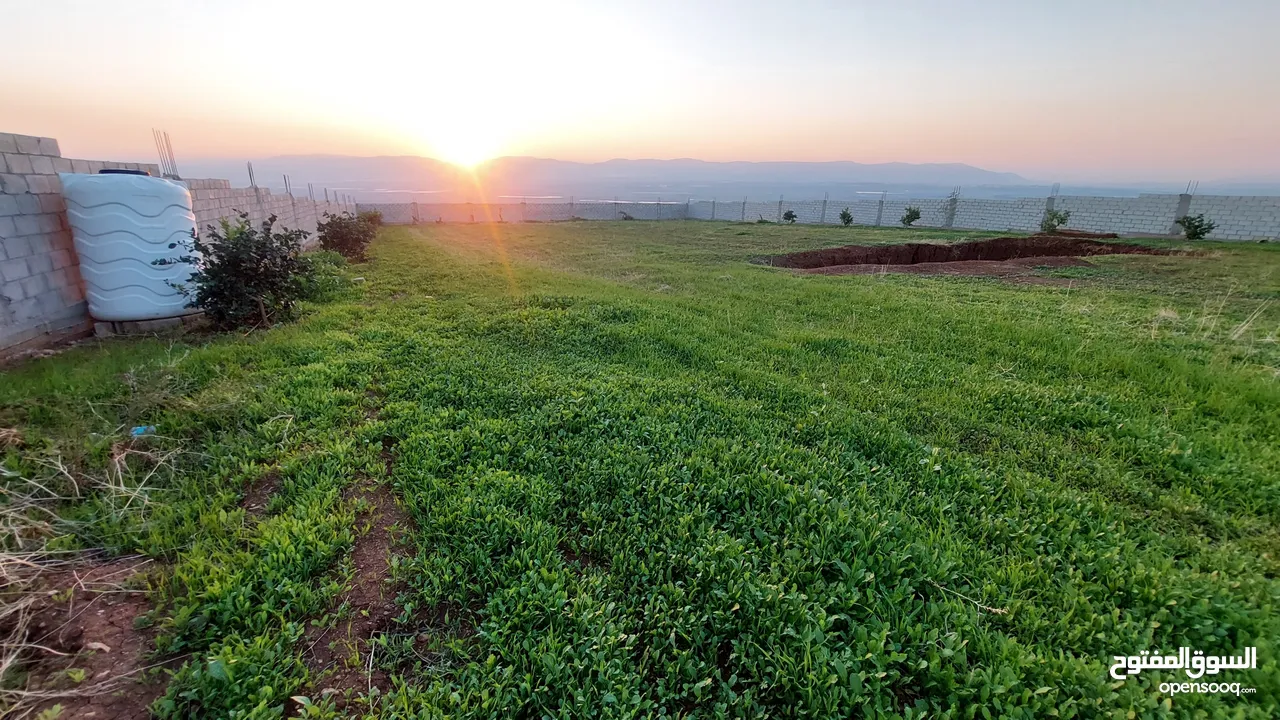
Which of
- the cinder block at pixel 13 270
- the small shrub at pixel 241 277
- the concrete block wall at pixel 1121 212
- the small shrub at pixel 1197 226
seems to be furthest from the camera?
the concrete block wall at pixel 1121 212

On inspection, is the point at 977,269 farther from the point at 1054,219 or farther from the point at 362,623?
the point at 362,623

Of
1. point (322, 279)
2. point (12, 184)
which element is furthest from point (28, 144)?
point (322, 279)

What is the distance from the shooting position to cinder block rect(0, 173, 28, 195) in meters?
3.37

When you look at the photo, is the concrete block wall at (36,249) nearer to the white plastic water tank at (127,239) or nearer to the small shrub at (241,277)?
the white plastic water tank at (127,239)

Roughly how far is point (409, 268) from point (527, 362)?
20.1ft

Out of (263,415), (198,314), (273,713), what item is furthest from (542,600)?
(198,314)

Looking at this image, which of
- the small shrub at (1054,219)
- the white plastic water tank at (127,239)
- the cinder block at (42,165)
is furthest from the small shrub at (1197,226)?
the cinder block at (42,165)

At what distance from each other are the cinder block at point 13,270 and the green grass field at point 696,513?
0.69 m

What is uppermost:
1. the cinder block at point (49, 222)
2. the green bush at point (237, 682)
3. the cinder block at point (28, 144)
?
the cinder block at point (28, 144)

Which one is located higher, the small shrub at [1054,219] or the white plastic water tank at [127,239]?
the small shrub at [1054,219]

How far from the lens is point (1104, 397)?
3.07 meters

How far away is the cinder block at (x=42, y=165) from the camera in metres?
3.62

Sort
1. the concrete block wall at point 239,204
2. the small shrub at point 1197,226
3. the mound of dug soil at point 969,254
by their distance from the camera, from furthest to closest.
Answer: the small shrub at point 1197,226, the mound of dug soil at point 969,254, the concrete block wall at point 239,204

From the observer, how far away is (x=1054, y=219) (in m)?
16.1
